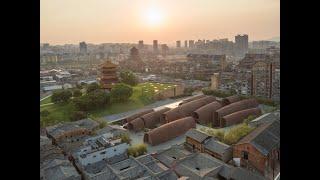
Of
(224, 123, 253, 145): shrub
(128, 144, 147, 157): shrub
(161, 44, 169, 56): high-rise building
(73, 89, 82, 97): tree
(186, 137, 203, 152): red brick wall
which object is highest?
(161, 44, 169, 56): high-rise building

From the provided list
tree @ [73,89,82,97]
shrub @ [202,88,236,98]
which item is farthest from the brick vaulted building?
tree @ [73,89,82,97]

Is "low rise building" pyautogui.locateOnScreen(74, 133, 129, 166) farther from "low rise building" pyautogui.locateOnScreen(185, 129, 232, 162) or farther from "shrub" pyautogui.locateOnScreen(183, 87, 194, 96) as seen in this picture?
"shrub" pyautogui.locateOnScreen(183, 87, 194, 96)

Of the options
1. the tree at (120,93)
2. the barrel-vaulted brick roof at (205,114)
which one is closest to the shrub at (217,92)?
the barrel-vaulted brick roof at (205,114)

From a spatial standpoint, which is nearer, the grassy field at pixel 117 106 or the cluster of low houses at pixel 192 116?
the cluster of low houses at pixel 192 116

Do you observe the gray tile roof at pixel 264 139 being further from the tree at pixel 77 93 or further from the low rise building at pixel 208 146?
the tree at pixel 77 93

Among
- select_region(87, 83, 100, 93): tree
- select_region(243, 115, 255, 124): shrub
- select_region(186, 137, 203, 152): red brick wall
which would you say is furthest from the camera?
select_region(87, 83, 100, 93): tree

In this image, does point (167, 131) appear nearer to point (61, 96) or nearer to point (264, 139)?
point (264, 139)
